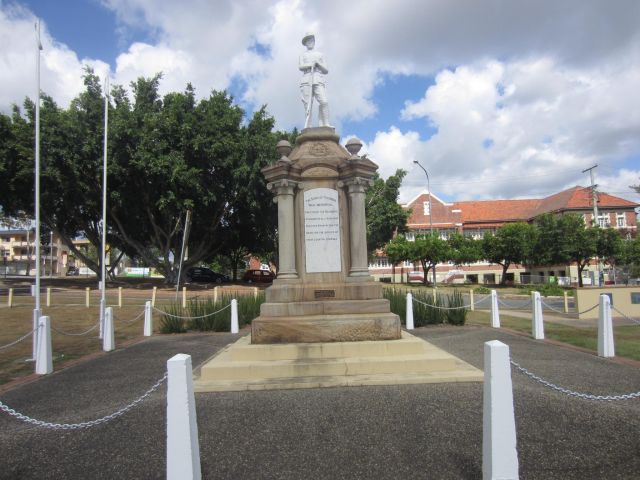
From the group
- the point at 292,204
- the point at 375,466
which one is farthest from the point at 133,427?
the point at 292,204

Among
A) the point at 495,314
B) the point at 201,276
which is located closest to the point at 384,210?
the point at 201,276

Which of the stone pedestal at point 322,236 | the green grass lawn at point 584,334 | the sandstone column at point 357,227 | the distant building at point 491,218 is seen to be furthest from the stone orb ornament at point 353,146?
the distant building at point 491,218

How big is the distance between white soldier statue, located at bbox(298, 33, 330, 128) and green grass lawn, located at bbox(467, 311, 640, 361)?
7.47 meters

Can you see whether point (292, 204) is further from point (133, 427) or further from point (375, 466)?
point (375, 466)

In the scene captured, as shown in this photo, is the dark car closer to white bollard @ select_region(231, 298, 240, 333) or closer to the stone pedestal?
white bollard @ select_region(231, 298, 240, 333)

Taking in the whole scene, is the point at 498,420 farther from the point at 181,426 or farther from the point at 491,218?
the point at 491,218

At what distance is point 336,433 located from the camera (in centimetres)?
446

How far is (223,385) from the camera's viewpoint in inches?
243

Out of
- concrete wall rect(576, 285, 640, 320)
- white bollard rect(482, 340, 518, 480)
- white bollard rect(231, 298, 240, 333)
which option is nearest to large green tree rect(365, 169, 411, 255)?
concrete wall rect(576, 285, 640, 320)

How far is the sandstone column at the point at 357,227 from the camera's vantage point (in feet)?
27.5

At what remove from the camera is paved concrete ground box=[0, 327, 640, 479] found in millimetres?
3799

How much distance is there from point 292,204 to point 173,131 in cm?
2260

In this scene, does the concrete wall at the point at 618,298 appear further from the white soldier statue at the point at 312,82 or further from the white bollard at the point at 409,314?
the white soldier statue at the point at 312,82

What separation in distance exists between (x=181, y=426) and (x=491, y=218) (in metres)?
66.8
